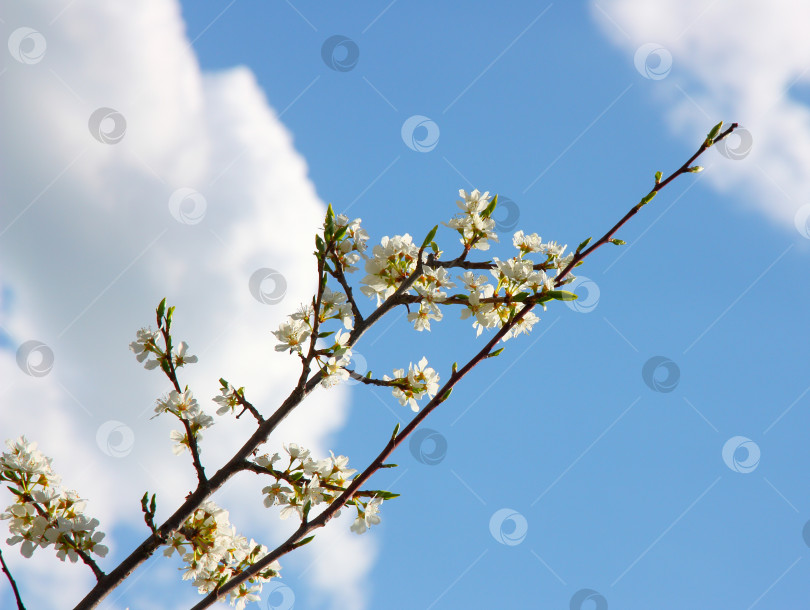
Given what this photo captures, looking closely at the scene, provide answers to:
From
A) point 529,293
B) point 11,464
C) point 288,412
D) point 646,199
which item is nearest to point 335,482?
point 288,412

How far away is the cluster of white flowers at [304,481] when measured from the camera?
6.86ft

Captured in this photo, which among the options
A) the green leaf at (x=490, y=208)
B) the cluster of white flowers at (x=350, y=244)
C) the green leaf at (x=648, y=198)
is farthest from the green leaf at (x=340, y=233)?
the green leaf at (x=648, y=198)

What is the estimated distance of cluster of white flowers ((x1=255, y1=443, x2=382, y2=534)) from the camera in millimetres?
2090

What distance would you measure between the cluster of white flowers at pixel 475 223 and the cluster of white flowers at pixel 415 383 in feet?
1.69

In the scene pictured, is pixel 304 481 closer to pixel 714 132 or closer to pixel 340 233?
pixel 340 233

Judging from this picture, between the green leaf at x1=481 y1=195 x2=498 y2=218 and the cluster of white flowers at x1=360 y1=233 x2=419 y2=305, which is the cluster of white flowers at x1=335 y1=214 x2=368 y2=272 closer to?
the cluster of white flowers at x1=360 y1=233 x2=419 y2=305

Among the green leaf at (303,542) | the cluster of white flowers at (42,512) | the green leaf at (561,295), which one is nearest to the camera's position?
the green leaf at (303,542)

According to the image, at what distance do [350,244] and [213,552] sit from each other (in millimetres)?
1264

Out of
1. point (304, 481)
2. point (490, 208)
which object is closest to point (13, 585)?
point (304, 481)

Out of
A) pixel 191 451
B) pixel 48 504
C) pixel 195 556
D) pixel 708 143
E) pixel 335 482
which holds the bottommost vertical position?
pixel 48 504

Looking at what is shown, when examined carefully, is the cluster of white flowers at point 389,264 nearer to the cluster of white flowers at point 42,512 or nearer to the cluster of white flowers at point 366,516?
the cluster of white flowers at point 366,516

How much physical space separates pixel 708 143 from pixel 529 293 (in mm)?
721

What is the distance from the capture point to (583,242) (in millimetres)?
1881

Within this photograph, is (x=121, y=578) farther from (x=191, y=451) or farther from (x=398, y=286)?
(x=398, y=286)
